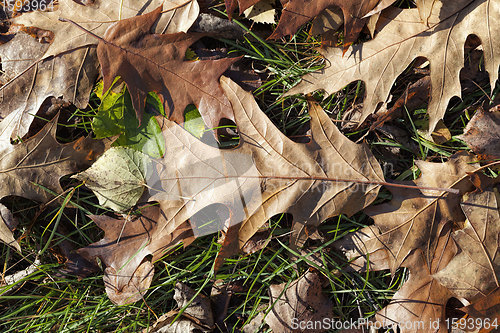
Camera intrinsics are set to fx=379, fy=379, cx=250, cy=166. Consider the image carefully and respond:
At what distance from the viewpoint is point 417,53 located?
6.53 ft

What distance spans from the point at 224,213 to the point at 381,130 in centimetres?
101

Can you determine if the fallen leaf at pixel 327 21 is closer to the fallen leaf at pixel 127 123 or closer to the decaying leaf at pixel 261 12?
the decaying leaf at pixel 261 12

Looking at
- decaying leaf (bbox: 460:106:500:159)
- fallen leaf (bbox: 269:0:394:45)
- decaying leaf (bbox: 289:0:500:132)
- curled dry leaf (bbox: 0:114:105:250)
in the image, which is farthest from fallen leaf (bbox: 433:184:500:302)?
curled dry leaf (bbox: 0:114:105:250)

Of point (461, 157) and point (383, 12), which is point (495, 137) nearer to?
point (461, 157)

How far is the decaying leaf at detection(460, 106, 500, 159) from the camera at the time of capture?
2006 millimetres

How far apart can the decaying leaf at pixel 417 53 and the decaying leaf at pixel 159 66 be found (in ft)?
1.56

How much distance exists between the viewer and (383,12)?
80.2 inches

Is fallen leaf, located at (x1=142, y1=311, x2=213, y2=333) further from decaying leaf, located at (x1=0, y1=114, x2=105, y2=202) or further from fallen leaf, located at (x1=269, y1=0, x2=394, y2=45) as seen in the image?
fallen leaf, located at (x1=269, y1=0, x2=394, y2=45)

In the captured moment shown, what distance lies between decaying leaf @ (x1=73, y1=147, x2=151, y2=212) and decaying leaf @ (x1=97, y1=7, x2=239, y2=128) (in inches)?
13.1

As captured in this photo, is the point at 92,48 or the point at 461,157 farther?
the point at 92,48

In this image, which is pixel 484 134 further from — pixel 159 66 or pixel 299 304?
pixel 159 66

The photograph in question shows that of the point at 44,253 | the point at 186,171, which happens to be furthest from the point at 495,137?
the point at 44,253

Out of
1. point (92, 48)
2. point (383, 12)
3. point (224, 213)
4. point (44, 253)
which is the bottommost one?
point (44, 253)

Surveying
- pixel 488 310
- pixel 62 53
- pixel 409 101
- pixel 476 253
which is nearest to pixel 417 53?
pixel 409 101
